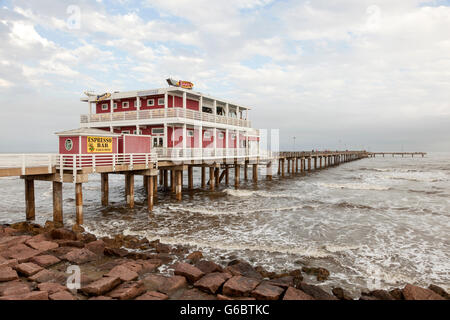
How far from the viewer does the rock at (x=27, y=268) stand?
24.7ft

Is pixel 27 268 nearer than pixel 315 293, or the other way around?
pixel 315 293

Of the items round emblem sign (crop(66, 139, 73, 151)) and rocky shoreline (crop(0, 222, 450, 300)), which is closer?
rocky shoreline (crop(0, 222, 450, 300))

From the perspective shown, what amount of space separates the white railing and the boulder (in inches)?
201

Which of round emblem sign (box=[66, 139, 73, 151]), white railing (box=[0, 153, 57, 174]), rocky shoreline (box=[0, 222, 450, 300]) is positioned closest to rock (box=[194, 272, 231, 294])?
rocky shoreline (box=[0, 222, 450, 300])

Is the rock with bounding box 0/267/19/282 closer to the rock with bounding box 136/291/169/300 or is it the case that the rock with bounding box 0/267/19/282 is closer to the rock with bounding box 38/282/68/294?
the rock with bounding box 38/282/68/294

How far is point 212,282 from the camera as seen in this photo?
7195mm

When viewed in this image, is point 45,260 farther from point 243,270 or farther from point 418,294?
point 418,294

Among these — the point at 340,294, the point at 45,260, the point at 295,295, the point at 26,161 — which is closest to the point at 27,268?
the point at 45,260

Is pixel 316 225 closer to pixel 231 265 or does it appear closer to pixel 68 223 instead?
pixel 231 265

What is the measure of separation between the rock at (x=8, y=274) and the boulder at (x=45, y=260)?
93 centimetres

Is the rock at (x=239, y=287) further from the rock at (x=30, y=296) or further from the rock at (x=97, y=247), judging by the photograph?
the rock at (x=97, y=247)

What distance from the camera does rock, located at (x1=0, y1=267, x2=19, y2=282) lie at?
7077 millimetres

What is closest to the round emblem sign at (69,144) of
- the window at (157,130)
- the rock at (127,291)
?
the window at (157,130)

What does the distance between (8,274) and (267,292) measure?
671cm
